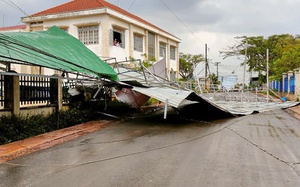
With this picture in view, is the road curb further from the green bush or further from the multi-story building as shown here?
the multi-story building

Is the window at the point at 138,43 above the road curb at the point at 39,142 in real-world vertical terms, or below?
above

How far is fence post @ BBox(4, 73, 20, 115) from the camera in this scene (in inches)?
344

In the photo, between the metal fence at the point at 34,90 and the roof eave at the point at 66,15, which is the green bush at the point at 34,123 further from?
the roof eave at the point at 66,15

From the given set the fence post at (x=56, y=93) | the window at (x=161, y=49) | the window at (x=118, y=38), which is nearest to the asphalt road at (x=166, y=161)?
the fence post at (x=56, y=93)

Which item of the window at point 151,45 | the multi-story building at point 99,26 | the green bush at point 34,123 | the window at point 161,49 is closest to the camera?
the green bush at point 34,123

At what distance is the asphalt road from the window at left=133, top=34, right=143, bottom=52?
1860cm

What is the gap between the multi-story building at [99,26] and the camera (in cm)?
2266

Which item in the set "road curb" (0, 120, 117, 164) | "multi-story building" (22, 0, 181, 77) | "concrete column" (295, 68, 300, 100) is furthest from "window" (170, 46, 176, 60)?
"road curb" (0, 120, 117, 164)

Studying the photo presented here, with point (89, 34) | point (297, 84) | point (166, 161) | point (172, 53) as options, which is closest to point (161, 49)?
point (172, 53)

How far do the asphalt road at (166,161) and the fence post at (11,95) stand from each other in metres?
2.20

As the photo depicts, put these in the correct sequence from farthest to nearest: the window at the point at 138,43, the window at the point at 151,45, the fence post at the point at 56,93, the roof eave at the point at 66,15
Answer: the window at the point at 151,45 < the window at the point at 138,43 < the roof eave at the point at 66,15 < the fence post at the point at 56,93

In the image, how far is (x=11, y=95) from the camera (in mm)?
8828

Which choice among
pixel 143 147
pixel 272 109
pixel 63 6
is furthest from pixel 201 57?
pixel 143 147

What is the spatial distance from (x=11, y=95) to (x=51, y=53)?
2018 mm
